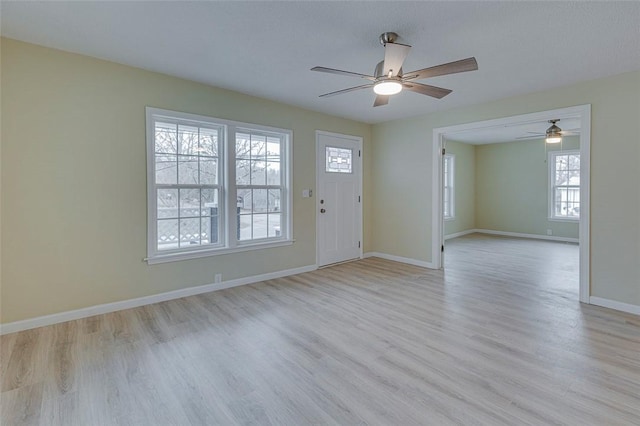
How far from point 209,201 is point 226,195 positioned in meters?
0.22

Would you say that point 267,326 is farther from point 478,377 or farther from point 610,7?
point 610,7

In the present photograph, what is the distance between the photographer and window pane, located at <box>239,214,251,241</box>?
4.31 m

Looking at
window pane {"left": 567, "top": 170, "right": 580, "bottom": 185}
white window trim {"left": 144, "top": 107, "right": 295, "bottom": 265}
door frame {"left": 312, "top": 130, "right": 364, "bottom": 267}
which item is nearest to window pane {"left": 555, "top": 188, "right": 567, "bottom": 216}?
window pane {"left": 567, "top": 170, "right": 580, "bottom": 185}

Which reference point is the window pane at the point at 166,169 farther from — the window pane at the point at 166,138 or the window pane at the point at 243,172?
the window pane at the point at 243,172

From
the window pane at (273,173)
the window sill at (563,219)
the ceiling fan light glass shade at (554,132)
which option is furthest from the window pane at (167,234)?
the window sill at (563,219)

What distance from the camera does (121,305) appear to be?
332 cm

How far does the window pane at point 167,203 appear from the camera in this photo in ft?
11.8

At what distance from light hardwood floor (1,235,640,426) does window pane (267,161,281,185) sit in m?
1.65

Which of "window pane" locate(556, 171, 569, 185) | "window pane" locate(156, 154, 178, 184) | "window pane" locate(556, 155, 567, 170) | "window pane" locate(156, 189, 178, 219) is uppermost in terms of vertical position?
"window pane" locate(556, 155, 567, 170)

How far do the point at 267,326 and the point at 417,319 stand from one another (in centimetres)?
148

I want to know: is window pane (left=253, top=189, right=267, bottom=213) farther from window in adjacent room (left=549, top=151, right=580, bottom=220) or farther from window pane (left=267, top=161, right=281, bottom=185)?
window in adjacent room (left=549, top=151, right=580, bottom=220)

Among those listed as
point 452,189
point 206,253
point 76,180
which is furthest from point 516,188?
point 76,180

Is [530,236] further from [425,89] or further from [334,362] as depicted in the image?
[334,362]

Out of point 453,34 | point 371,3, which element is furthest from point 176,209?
point 453,34
